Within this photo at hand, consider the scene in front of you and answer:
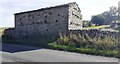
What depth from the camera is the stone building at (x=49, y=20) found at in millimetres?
23969

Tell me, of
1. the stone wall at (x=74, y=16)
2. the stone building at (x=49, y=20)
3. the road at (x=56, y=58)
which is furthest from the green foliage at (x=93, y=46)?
the stone wall at (x=74, y=16)

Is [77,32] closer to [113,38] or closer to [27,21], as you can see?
[113,38]

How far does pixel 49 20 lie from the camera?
84.6 feet

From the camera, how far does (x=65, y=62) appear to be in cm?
1096

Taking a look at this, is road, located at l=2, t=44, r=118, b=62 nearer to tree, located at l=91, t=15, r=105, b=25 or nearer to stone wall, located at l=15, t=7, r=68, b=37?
stone wall, located at l=15, t=7, r=68, b=37

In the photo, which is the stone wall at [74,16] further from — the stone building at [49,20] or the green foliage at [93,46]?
the green foliage at [93,46]

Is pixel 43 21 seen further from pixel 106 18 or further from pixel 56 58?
pixel 106 18

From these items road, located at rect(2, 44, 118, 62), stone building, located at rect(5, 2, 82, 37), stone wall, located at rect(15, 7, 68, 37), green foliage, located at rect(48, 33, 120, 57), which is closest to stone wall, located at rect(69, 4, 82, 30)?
stone building, located at rect(5, 2, 82, 37)

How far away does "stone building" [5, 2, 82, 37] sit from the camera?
2397cm

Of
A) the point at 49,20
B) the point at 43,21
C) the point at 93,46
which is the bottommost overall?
the point at 93,46

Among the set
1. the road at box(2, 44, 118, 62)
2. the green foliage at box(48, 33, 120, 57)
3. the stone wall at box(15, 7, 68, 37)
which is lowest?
the road at box(2, 44, 118, 62)

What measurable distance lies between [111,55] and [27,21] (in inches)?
708

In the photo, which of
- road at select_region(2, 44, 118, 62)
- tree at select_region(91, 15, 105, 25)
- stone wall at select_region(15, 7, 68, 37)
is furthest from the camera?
tree at select_region(91, 15, 105, 25)

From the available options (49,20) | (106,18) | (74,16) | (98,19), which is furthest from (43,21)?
(106,18)
